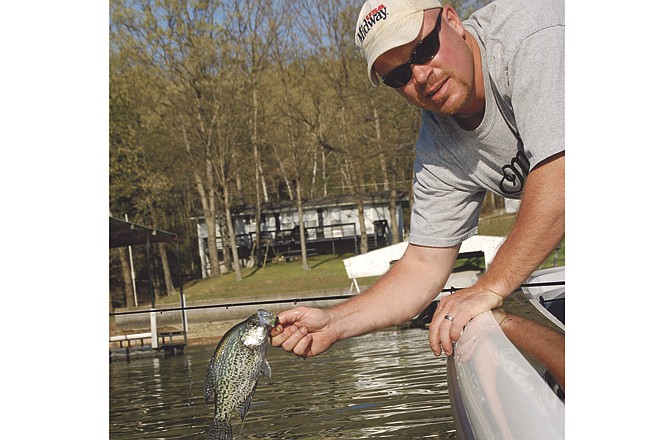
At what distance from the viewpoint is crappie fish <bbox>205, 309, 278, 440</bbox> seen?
8.90 feet

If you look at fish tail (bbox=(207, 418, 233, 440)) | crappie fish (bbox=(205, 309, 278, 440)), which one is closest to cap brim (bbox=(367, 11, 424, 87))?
crappie fish (bbox=(205, 309, 278, 440))

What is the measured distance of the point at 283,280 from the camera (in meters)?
30.0

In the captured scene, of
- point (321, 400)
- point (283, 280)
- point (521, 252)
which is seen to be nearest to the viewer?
point (521, 252)

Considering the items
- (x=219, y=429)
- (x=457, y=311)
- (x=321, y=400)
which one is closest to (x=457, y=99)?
(x=457, y=311)

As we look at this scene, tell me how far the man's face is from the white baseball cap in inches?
1.1

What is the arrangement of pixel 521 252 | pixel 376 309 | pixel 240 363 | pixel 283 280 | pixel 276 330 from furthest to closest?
pixel 283 280 < pixel 376 309 < pixel 276 330 < pixel 240 363 < pixel 521 252

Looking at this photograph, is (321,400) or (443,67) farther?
(321,400)

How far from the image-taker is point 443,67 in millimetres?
2648

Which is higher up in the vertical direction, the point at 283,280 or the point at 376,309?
the point at 376,309

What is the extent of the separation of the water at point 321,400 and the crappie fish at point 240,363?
5.77 feet

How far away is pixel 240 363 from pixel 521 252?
984 millimetres

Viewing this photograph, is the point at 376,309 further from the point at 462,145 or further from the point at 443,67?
the point at 443,67

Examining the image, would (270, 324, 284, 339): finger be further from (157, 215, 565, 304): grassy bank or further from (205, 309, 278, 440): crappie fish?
(157, 215, 565, 304): grassy bank

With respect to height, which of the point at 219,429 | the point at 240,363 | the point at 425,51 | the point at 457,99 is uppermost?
the point at 425,51
